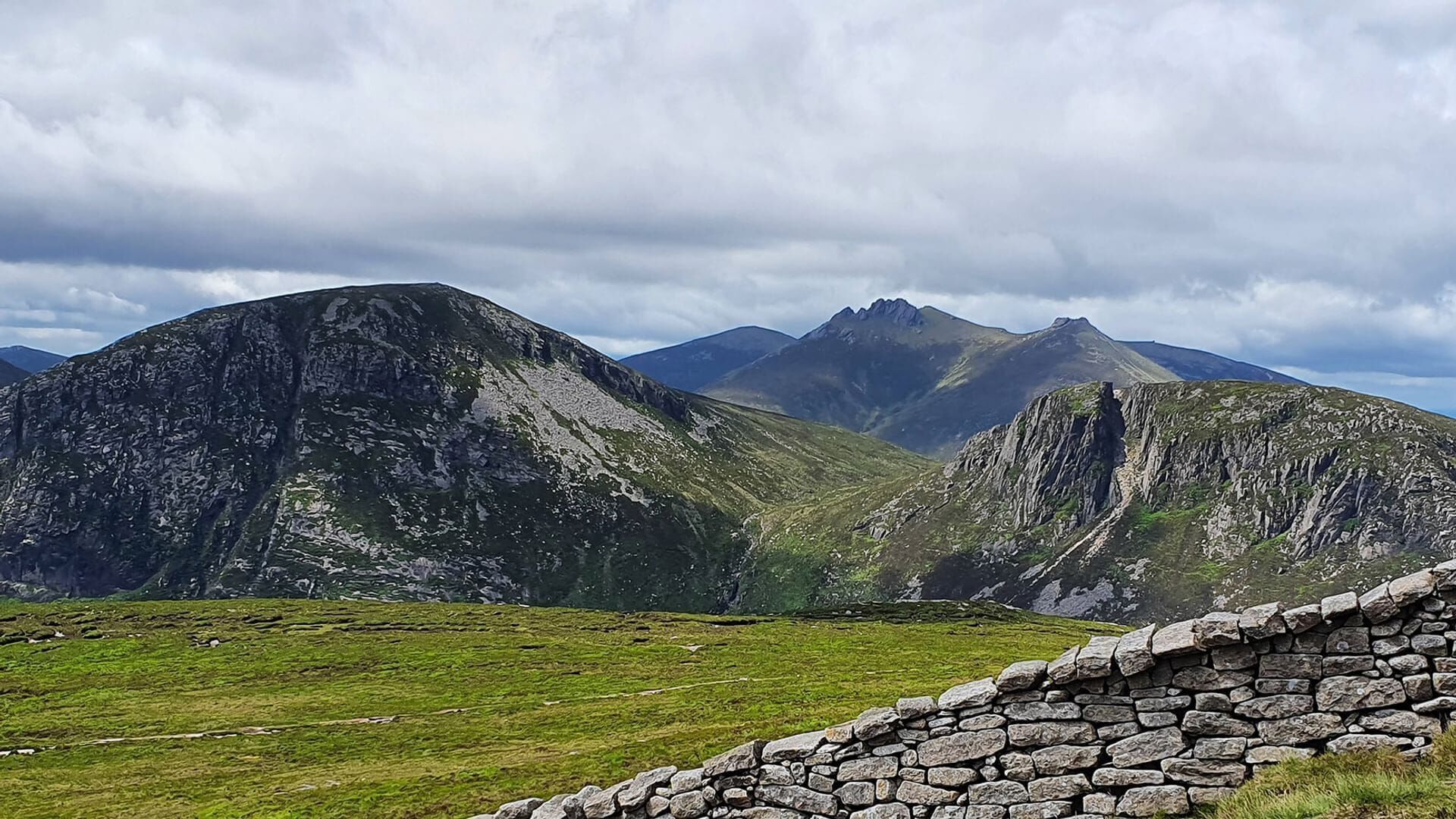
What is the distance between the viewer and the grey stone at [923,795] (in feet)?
50.3

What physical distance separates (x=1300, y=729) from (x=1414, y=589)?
8.37 ft

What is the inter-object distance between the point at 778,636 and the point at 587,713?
7662 centimetres

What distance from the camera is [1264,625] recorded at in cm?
1403

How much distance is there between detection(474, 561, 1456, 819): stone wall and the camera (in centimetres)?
1361

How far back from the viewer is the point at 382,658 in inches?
4550

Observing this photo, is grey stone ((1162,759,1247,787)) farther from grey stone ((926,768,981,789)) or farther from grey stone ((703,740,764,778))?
grey stone ((703,740,764,778))

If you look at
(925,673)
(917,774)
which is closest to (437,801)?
(917,774)

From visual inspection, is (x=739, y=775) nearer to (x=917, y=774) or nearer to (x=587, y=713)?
(x=917, y=774)

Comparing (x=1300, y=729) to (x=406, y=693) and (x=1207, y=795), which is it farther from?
(x=406, y=693)

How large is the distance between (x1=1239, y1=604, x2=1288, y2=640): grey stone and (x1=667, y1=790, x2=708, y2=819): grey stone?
29.8 ft

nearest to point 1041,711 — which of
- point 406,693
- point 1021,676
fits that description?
point 1021,676

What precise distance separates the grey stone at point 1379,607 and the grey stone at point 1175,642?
232 centimetres

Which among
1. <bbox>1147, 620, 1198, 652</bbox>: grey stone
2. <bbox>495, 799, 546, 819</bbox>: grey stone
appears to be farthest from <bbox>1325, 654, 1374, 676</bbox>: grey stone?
<bbox>495, 799, 546, 819</bbox>: grey stone

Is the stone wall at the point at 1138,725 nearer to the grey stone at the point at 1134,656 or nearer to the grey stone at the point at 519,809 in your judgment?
the grey stone at the point at 1134,656
